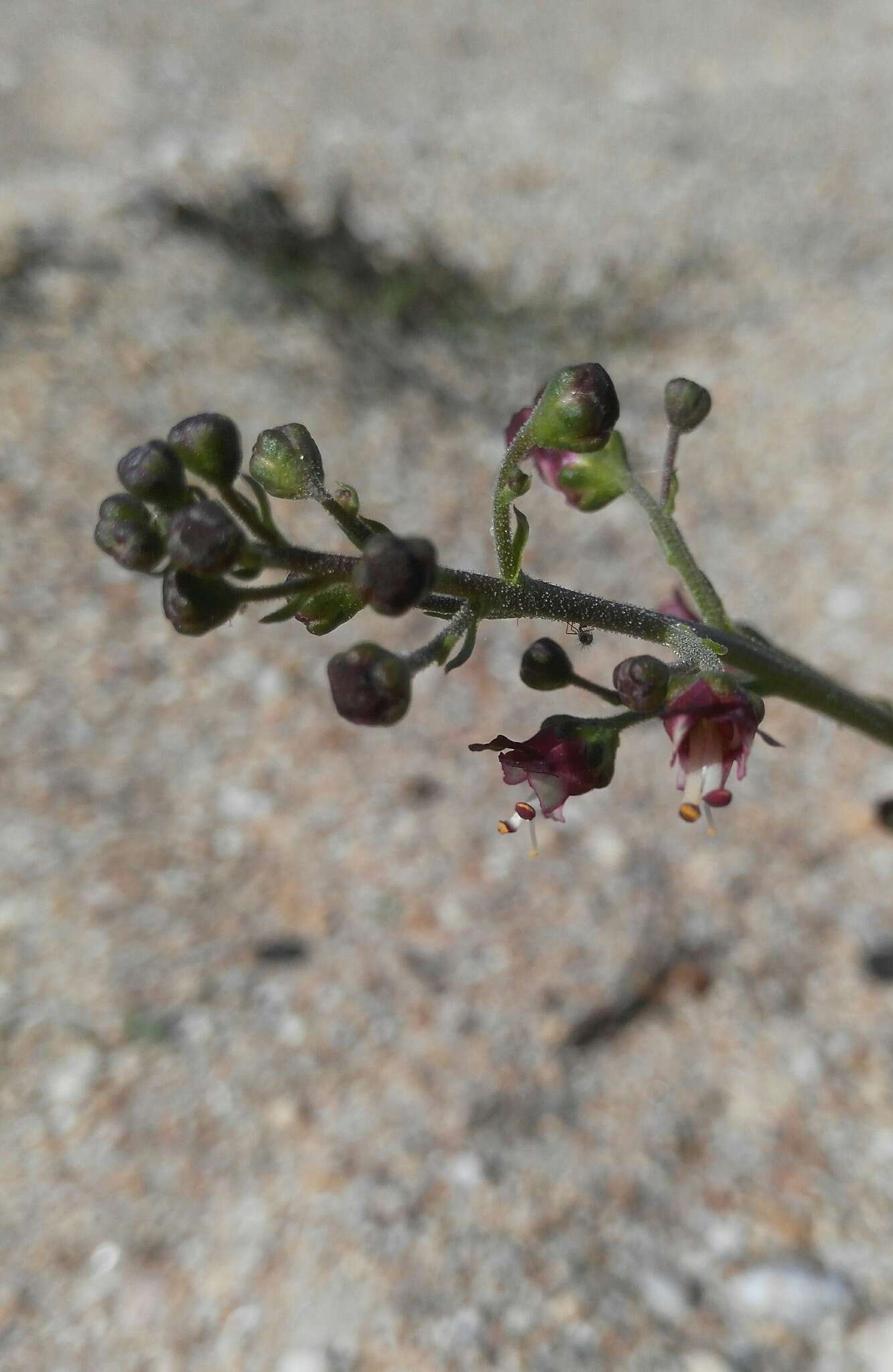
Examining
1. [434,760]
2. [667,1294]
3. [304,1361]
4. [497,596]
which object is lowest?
A: [304,1361]

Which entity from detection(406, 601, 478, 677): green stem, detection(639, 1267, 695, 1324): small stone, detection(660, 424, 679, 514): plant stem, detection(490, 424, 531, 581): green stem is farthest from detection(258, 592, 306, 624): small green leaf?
detection(639, 1267, 695, 1324): small stone

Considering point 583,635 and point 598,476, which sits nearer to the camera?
point 583,635

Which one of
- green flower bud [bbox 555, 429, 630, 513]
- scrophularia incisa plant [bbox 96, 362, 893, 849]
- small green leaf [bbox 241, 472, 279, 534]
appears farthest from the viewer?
green flower bud [bbox 555, 429, 630, 513]

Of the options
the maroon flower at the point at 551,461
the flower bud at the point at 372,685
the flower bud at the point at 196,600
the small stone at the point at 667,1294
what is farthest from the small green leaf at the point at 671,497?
the small stone at the point at 667,1294

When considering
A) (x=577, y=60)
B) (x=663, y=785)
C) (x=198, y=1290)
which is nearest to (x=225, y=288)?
(x=577, y=60)

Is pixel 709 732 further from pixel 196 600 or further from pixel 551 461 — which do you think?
pixel 196 600

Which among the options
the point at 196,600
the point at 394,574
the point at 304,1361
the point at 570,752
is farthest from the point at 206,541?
the point at 304,1361

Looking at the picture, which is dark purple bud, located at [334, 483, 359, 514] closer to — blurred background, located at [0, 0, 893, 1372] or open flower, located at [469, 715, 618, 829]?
open flower, located at [469, 715, 618, 829]

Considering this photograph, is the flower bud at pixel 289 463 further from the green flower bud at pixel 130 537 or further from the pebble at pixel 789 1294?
the pebble at pixel 789 1294
